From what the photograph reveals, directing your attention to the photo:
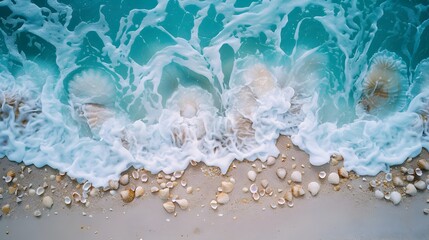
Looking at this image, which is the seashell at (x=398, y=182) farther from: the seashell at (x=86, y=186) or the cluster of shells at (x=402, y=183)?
the seashell at (x=86, y=186)

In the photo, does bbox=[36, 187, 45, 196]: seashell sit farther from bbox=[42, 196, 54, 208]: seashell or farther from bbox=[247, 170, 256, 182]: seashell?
bbox=[247, 170, 256, 182]: seashell

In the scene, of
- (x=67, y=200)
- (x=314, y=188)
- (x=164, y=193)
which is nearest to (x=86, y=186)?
(x=67, y=200)

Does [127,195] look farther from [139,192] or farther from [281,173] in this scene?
[281,173]

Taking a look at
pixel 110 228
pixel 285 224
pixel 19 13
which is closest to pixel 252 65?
pixel 285 224

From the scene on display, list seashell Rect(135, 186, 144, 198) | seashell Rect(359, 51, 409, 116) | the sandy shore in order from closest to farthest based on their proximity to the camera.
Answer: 1. the sandy shore
2. seashell Rect(135, 186, 144, 198)
3. seashell Rect(359, 51, 409, 116)

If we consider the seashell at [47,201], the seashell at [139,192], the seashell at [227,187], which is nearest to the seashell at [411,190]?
the seashell at [227,187]

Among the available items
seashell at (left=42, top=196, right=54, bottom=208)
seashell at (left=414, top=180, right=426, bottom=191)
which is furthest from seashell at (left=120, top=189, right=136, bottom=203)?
seashell at (left=414, top=180, right=426, bottom=191)
